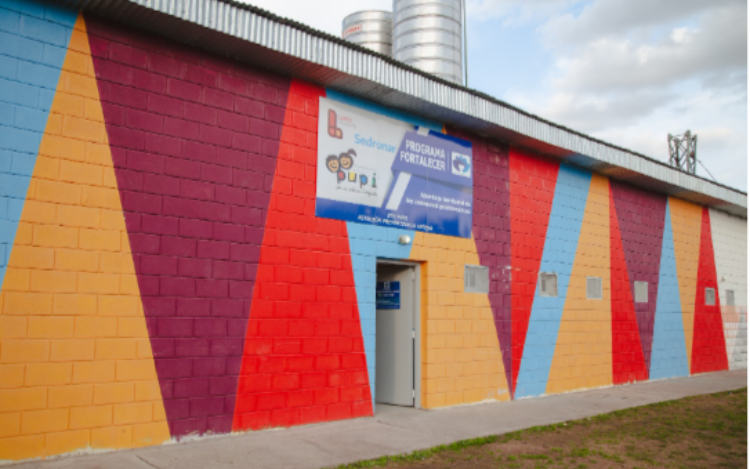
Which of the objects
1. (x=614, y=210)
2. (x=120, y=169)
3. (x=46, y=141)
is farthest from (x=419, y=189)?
(x=614, y=210)

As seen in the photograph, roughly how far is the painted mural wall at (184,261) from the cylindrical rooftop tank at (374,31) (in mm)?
5206

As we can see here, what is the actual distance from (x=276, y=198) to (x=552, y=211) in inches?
262

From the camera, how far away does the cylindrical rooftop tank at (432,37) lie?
13664mm

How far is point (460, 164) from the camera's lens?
10773 millimetres

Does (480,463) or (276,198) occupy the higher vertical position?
(276,198)

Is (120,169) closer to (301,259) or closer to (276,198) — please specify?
(276,198)

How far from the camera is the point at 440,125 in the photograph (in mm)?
10578

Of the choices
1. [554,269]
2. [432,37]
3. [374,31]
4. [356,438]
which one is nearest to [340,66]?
[356,438]

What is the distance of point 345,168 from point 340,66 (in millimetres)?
1454

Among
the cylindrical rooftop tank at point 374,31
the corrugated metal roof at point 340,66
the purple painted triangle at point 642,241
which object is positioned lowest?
the purple painted triangle at point 642,241

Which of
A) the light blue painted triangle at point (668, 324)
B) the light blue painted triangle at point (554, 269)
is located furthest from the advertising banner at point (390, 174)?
the light blue painted triangle at point (668, 324)

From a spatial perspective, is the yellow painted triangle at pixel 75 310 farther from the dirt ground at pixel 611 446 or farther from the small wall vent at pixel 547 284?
the small wall vent at pixel 547 284

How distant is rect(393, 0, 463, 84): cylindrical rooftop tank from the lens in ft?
44.8

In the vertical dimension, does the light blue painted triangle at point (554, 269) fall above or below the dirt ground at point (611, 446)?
above
